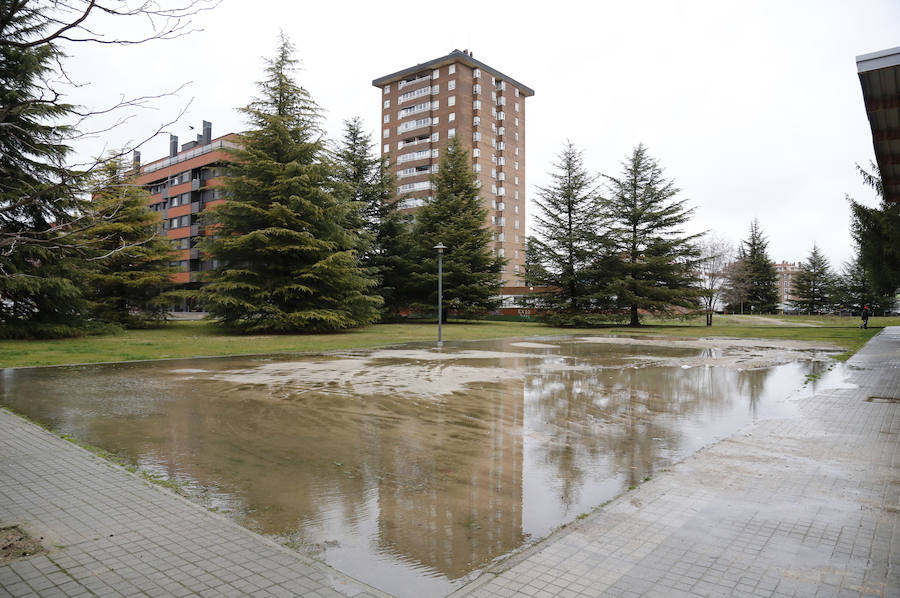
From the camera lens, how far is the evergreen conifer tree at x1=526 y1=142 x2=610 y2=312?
44.5 meters

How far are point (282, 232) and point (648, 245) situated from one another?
29.1m

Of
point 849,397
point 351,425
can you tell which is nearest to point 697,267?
point 849,397

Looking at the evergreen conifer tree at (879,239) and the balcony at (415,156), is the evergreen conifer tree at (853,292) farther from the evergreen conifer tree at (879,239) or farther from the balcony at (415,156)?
the balcony at (415,156)

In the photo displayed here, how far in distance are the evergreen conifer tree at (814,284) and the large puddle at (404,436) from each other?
6900 cm

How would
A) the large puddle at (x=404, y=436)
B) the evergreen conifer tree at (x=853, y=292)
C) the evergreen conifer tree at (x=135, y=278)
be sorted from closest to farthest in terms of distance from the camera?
the large puddle at (x=404, y=436)
the evergreen conifer tree at (x=135, y=278)
the evergreen conifer tree at (x=853, y=292)

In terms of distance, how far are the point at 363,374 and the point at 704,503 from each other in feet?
33.4

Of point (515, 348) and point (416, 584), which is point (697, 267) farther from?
point (416, 584)

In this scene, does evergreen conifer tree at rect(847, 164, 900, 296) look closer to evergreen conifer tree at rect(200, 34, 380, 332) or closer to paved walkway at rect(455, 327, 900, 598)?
paved walkway at rect(455, 327, 900, 598)

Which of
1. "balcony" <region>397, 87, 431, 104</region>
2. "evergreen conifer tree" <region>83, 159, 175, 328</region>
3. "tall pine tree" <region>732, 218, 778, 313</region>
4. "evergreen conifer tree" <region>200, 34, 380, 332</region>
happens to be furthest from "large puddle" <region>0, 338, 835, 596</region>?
"balcony" <region>397, 87, 431, 104</region>

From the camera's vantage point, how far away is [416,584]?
3555mm

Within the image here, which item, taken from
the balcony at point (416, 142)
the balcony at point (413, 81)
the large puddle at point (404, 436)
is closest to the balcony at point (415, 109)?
the balcony at point (413, 81)

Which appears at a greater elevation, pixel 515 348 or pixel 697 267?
A: pixel 697 267

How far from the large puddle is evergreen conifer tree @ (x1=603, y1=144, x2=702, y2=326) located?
1080 inches

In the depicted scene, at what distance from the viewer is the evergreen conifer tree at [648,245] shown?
42.3 meters
